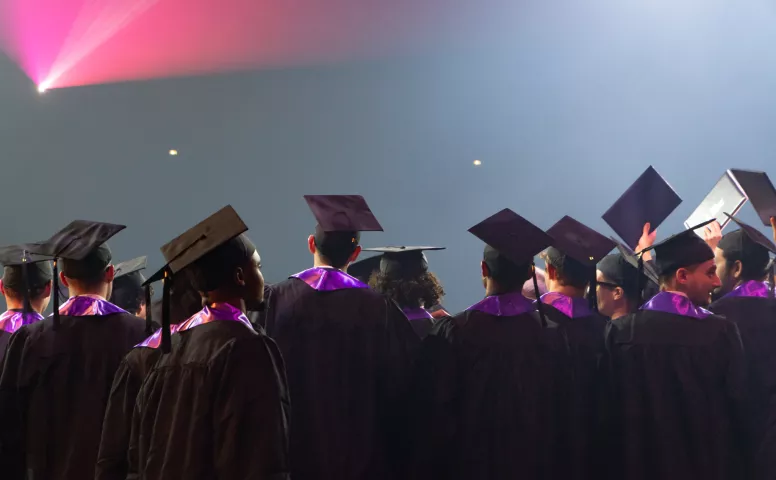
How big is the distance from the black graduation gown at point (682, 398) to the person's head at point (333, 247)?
4.27ft

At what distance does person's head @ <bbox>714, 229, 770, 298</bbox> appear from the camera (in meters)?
3.49

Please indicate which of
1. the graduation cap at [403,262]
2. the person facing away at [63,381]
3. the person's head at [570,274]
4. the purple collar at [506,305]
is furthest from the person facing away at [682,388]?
the person facing away at [63,381]

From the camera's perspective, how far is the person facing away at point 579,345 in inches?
121

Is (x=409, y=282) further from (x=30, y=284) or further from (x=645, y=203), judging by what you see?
(x=30, y=284)

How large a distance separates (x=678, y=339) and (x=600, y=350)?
363mm

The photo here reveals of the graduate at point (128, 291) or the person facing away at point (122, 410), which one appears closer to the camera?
the person facing away at point (122, 410)

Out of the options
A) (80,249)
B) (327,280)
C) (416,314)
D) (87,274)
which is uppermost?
(80,249)

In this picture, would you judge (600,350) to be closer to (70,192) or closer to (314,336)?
(314,336)

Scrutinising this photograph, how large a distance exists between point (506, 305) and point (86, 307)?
1.75 metres

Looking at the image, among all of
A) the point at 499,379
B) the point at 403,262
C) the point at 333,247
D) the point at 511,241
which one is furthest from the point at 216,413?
the point at 403,262

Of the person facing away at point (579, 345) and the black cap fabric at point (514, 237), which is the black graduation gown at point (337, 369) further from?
the person facing away at point (579, 345)

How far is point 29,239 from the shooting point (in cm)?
652

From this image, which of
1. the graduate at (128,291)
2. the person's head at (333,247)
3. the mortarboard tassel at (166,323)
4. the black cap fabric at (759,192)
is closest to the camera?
the mortarboard tassel at (166,323)

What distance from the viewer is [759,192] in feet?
12.1
